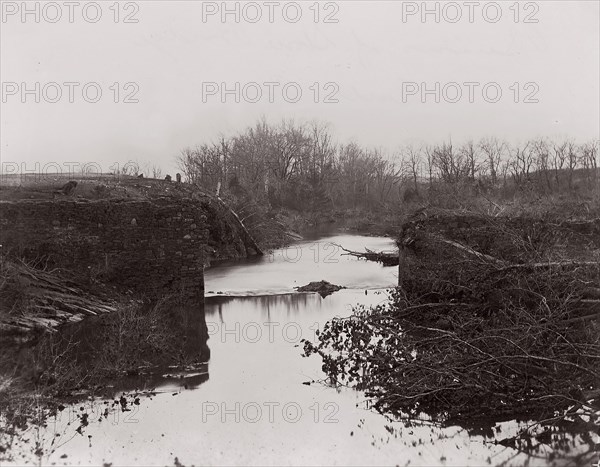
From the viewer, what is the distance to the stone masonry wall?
38.2ft

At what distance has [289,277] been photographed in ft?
55.8

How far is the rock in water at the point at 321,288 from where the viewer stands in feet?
46.9

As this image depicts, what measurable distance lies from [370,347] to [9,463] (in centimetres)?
519

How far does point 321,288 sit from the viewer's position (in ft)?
47.7

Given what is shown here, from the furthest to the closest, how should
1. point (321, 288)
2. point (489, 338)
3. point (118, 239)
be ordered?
point (321, 288)
point (118, 239)
point (489, 338)

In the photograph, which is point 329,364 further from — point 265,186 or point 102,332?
point 265,186

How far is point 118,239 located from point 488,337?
8.56 meters

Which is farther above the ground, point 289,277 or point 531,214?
point 531,214

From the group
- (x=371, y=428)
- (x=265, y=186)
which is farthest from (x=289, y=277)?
(x=265, y=186)
